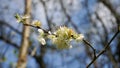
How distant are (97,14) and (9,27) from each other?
2982mm

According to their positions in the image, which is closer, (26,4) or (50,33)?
(50,33)

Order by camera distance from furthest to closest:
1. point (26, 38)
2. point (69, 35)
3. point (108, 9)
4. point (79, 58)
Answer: point (79, 58) < point (108, 9) < point (26, 38) < point (69, 35)

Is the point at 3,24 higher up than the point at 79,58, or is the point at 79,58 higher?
the point at 3,24

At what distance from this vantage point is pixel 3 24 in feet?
35.9

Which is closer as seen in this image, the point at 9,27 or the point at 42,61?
the point at 9,27

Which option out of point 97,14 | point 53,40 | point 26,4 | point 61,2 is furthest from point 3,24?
point 53,40

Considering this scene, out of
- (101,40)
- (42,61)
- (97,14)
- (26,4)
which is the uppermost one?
(26,4)

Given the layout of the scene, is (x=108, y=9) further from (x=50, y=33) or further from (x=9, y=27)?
(x=50, y=33)

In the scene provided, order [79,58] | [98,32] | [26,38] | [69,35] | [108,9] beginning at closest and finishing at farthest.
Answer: [69,35]
[26,38]
[108,9]
[98,32]
[79,58]

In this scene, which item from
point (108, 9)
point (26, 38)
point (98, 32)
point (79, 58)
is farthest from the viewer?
point (79, 58)

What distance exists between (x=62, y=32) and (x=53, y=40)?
7 centimetres

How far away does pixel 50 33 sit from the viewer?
1.91 m

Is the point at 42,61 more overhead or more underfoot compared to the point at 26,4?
more underfoot

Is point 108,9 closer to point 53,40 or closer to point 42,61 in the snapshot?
point 42,61
